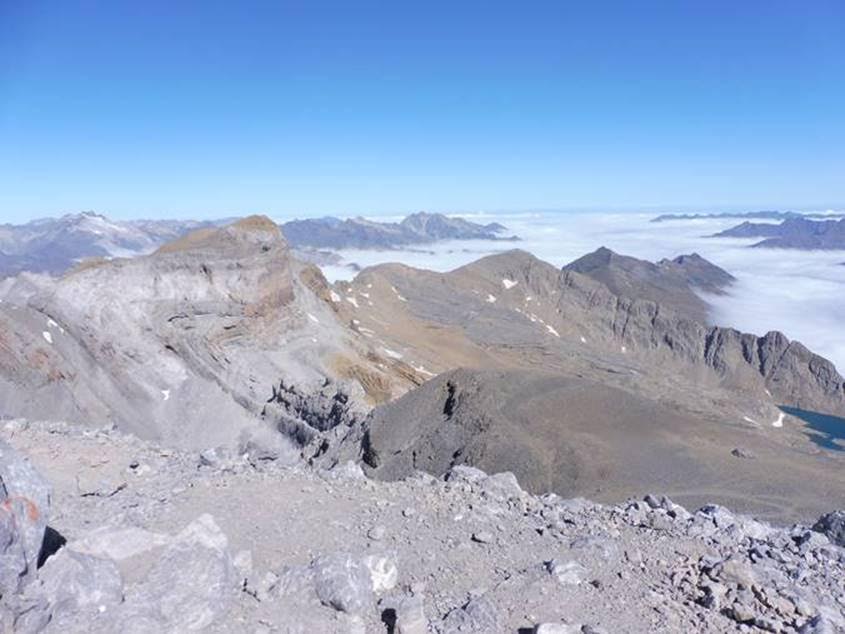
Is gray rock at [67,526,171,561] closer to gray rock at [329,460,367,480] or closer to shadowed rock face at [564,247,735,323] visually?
gray rock at [329,460,367,480]

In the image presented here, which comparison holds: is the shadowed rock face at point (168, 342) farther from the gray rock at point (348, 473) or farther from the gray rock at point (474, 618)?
the gray rock at point (474, 618)

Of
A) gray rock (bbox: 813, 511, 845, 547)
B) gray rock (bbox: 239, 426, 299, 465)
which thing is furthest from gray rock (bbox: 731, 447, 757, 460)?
gray rock (bbox: 239, 426, 299, 465)

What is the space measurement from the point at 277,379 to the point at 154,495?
26243mm

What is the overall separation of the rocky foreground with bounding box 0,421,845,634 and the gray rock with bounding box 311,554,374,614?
2cm

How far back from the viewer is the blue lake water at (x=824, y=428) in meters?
74.8

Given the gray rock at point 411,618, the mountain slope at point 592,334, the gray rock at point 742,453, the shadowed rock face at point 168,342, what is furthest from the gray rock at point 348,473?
the mountain slope at point 592,334

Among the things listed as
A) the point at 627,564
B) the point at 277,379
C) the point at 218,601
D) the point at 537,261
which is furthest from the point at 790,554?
the point at 537,261

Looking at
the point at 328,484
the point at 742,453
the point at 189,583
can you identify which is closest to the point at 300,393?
the point at 742,453

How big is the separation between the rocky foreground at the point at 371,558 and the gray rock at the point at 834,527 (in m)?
0.03

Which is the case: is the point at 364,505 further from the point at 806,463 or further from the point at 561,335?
the point at 561,335

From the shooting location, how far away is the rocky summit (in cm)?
789

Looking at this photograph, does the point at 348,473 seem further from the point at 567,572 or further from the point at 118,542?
the point at 118,542

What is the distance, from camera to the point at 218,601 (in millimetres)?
7703

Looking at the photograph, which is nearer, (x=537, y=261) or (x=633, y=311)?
(x=633, y=311)
